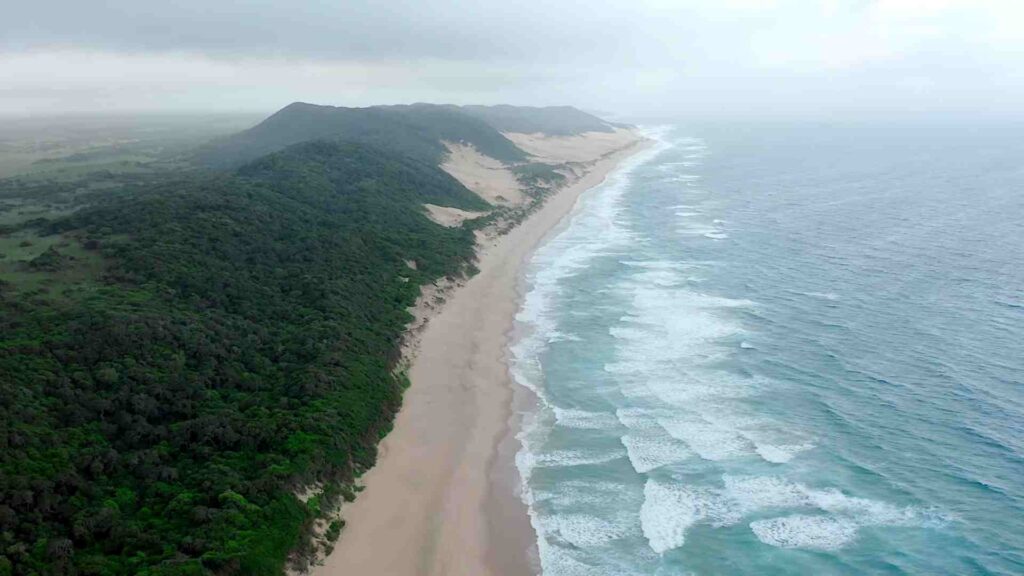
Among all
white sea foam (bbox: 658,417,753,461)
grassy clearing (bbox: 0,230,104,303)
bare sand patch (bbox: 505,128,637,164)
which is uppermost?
bare sand patch (bbox: 505,128,637,164)

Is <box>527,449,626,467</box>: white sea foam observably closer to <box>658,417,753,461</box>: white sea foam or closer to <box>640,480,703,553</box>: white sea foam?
<box>640,480,703,553</box>: white sea foam

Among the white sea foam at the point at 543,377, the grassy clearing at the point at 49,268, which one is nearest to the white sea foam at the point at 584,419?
the white sea foam at the point at 543,377

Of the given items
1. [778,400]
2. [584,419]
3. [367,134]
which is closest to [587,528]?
[584,419]

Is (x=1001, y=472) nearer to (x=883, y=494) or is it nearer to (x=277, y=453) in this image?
(x=883, y=494)

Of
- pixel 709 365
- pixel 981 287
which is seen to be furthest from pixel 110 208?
pixel 981 287

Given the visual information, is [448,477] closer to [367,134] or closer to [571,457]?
[571,457]

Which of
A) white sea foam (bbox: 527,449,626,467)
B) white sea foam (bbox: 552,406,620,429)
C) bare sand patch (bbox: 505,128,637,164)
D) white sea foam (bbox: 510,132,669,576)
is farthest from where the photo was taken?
bare sand patch (bbox: 505,128,637,164)

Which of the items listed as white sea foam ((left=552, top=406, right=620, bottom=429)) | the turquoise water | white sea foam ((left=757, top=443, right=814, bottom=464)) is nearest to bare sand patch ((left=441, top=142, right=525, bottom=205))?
the turquoise water
